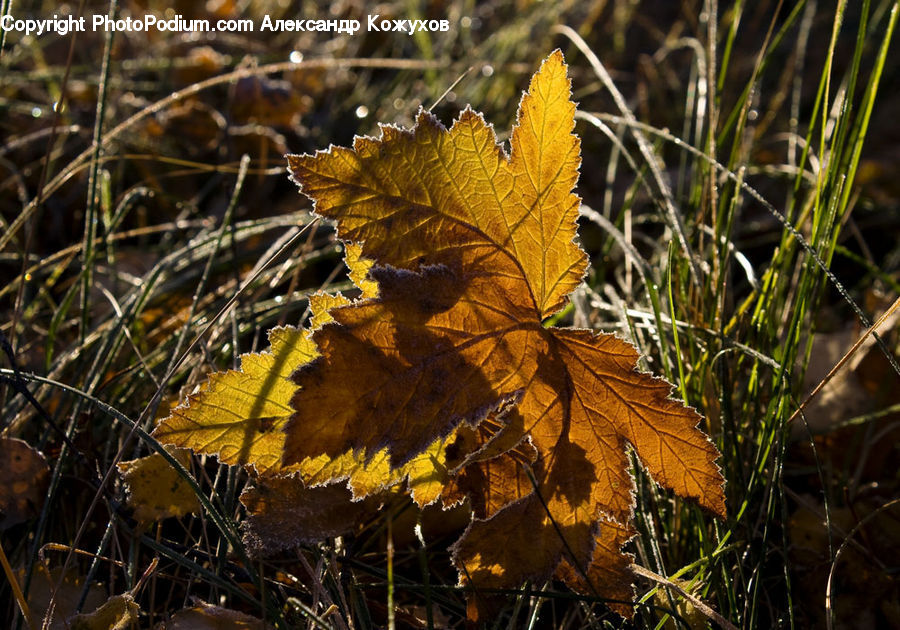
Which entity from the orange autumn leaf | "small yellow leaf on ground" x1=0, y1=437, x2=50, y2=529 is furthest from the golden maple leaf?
"small yellow leaf on ground" x1=0, y1=437, x2=50, y2=529

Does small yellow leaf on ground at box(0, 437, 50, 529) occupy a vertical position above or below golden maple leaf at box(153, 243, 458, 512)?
below

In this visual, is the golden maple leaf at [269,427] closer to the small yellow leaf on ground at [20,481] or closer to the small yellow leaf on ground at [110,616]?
the small yellow leaf on ground at [110,616]

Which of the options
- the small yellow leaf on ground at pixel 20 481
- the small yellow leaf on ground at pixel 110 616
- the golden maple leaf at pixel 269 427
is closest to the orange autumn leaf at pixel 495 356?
the golden maple leaf at pixel 269 427

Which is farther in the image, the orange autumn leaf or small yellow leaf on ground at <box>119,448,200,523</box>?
small yellow leaf on ground at <box>119,448,200,523</box>

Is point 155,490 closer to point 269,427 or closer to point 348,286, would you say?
point 269,427

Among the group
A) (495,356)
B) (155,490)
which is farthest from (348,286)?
(495,356)

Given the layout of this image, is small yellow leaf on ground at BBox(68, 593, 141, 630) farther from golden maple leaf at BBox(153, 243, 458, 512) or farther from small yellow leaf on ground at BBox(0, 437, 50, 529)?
small yellow leaf on ground at BBox(0, 437, 50, 529)
